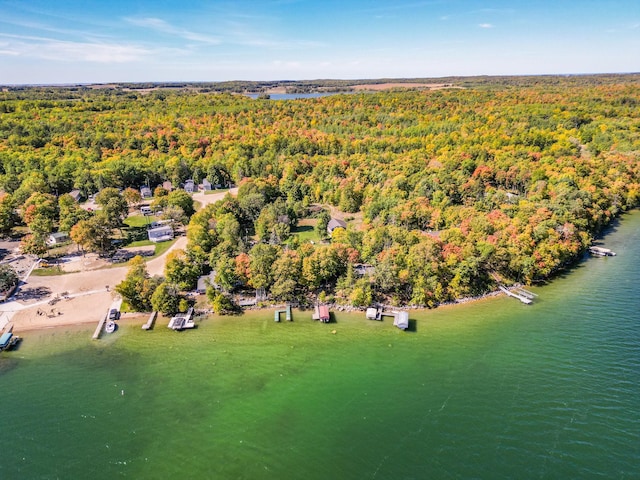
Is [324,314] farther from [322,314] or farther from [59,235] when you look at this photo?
[59,235]

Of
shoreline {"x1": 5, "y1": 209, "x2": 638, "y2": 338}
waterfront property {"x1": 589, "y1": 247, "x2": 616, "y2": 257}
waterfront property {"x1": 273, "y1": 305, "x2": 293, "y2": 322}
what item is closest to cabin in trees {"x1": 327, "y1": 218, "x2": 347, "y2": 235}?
shoreline {"x1": 5, "y1": 209, "x2": 638, "y2": 338}

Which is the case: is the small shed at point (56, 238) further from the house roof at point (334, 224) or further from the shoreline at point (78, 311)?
the house roof at point (334, 224)

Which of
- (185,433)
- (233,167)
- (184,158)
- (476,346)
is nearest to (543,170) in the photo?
(476,346)

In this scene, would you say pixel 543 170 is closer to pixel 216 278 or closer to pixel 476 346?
pixel 476 346

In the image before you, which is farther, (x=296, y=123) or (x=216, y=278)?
(x=296, y=123)

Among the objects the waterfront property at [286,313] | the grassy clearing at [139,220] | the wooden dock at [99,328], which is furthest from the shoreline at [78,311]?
the grassy clearing at [139,220]
